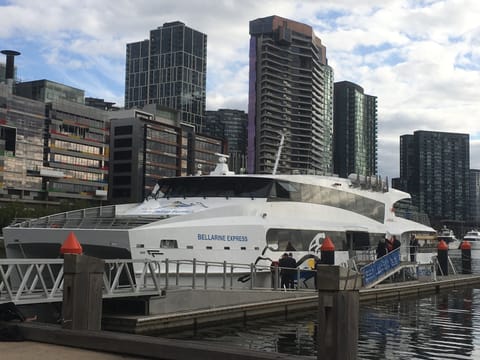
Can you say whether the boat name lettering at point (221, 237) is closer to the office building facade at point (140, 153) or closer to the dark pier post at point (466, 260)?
the dark pier post at point (466, 260)

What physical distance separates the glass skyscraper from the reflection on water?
6470 centimetres

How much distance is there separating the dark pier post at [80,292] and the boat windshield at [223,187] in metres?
10.6

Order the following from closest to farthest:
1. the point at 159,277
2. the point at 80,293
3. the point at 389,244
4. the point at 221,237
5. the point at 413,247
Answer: the point at 80,293 → the point at 159,277 → the point at 221,237 → the point at 389,244 → the point at 413,247

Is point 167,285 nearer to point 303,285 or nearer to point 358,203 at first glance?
point 303,285

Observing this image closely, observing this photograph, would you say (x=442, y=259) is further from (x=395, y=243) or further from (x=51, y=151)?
(x=51, y=151)

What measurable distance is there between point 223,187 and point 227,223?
9.56 ft

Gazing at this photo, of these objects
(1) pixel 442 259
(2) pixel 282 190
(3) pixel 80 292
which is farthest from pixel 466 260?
(3) pixel 80 292

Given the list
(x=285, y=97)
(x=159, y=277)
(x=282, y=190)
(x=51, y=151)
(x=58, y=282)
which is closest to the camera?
(x=58, y=282)

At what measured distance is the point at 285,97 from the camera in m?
113

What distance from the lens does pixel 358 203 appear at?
24406 millimetres

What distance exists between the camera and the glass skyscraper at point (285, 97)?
105750mm

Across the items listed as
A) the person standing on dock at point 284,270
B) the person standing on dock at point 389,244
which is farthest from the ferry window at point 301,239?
the person standing on dock at point 389,244

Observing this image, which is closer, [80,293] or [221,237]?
[80,293]

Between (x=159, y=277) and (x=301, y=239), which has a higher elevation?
(x=301, y=239)
